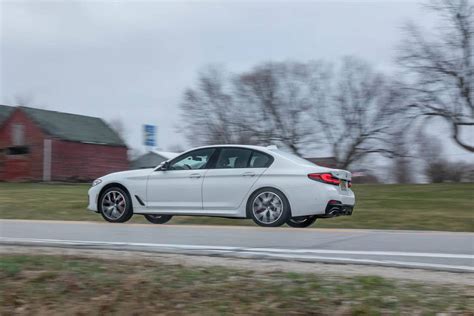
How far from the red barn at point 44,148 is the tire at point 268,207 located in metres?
34.0

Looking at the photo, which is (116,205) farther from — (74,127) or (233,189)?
(74,127)

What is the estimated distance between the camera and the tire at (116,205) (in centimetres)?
1119

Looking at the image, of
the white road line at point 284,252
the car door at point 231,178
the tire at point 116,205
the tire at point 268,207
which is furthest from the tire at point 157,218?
the white road line at point 284,252

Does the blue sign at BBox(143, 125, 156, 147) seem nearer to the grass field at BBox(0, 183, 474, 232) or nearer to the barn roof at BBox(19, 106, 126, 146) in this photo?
the grass field at BBox(0, 183, 474, 232)

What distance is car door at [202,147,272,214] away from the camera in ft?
34.2

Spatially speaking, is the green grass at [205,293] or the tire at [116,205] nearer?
the green grass at [205,293]

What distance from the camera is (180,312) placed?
16.8 feet

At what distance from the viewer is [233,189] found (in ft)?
34.3

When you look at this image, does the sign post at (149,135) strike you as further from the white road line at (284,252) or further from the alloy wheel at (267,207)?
the white road line at (284,252)

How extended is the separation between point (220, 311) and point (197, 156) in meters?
6.21

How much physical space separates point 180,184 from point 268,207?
5.68 feet

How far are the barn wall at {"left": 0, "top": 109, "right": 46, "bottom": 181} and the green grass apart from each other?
37.3 metres

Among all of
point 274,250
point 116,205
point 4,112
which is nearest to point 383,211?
point 116,205

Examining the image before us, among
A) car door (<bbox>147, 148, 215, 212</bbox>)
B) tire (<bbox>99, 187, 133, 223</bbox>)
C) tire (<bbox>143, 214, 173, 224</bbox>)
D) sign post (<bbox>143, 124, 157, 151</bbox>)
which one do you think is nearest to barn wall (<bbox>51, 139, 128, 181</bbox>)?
sign post (<bbox>143, 124, 157, 151</bbox>)
